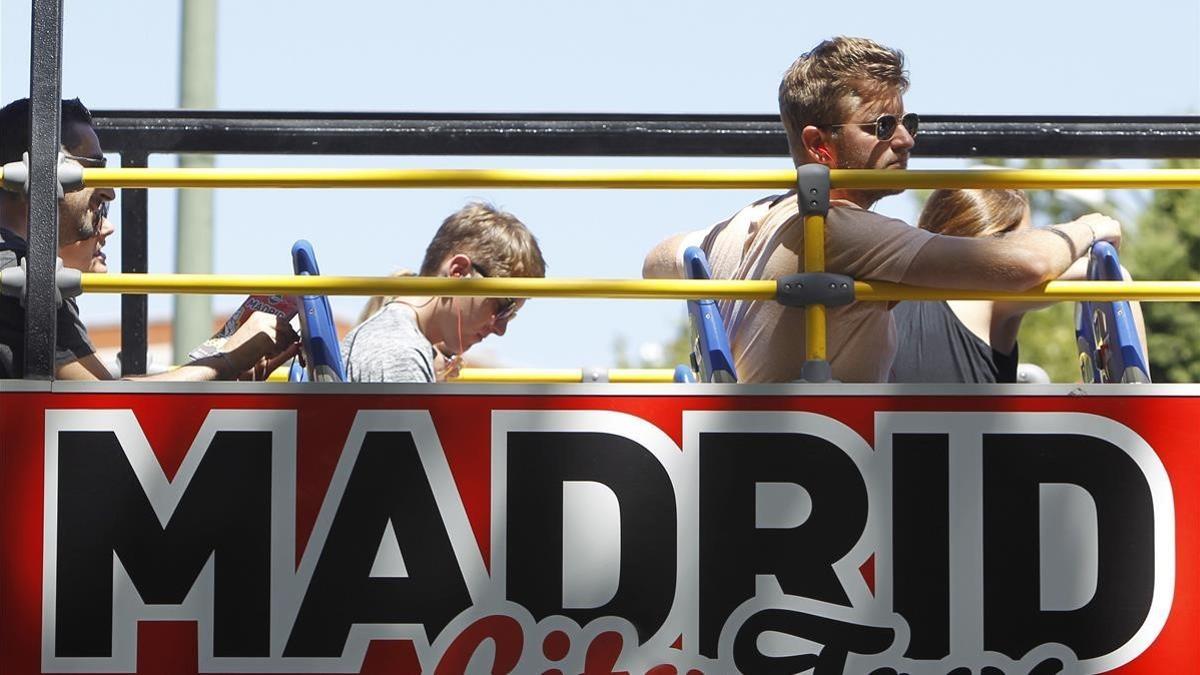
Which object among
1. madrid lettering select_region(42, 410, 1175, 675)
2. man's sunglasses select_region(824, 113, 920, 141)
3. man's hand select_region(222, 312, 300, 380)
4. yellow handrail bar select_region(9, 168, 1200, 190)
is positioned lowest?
madrid lettering select_region(42, 410, 1175, 675)

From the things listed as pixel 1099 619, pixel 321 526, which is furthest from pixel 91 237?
pixel 1099 619

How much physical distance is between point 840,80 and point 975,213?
777 millimetres

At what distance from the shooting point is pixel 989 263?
2.99 meters

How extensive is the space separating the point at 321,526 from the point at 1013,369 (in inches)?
75.8

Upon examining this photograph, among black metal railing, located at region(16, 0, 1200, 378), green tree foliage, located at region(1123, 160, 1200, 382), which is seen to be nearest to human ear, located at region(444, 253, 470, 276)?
black metal railing, located at region(16, 0, 1200, 378)

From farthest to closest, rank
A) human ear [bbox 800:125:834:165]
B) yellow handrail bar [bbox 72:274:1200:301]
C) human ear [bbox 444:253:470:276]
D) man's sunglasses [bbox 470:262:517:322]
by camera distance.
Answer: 1. man's sunglasses [bbox 470:262:517:322]
2. human ear [bbox 444:253:470:276]
3. human ear [bbox 800:125:834:165]
4. yellow handrail bar [bbox 72:274:1200:301]

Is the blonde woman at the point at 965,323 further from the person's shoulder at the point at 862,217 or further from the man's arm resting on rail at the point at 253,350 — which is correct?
the man's arm resting on rail at the point at 253,350

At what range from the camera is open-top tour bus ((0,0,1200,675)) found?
2.91m

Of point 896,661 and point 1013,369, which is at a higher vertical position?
point 1013,369

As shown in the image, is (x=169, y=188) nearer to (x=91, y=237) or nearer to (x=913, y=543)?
(x=91, y=237)

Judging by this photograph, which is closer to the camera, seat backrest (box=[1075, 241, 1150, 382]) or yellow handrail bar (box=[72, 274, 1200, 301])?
yellow handrail bar (box=[72, 274, 1200, 301])

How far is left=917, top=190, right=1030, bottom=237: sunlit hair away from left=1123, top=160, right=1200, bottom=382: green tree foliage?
23.1m

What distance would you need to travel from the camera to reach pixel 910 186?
2.93 metres

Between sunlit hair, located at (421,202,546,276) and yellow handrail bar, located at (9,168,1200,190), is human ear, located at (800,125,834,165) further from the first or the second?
sunlit hair, located at (421,202,546,276)
